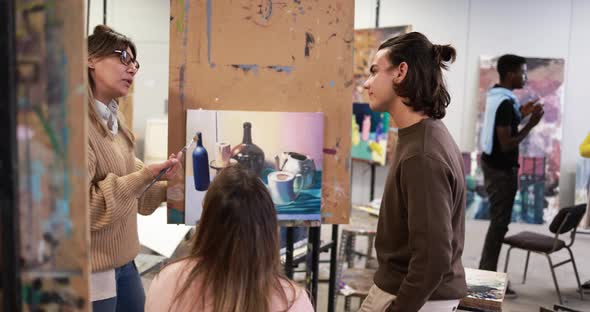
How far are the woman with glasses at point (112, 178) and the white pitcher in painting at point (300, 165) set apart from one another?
0.40m

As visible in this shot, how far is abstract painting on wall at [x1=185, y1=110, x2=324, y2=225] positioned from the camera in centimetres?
204

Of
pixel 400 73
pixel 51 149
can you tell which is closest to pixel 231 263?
pixel 51 149

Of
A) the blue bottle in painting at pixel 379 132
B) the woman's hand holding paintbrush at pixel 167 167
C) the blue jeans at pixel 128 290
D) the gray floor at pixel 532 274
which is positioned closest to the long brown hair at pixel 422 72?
the woman's hand holding paintbrush at pixel 167 167

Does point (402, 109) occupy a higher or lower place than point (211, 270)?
higher

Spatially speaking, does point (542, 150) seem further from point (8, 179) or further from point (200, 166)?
point (8, 179)

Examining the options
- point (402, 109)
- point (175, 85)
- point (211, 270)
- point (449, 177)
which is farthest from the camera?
point (175, 85)

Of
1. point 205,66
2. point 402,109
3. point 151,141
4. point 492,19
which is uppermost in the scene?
point 492,19

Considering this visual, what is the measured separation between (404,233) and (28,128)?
104 cm

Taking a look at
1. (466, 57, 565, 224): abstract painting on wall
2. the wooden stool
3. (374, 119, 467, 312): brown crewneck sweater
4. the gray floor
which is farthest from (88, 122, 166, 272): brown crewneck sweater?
(466, 57, 565, 224): abstract painting on wall

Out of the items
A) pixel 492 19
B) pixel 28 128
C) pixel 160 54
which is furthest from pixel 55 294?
pixel 492 19

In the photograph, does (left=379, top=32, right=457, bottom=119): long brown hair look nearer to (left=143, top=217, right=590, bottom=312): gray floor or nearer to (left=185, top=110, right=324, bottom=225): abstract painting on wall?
(left=185, top=110, right=324, bottom=225): abstract painting on wall

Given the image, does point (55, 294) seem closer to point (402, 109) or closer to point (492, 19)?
point (402, 109)

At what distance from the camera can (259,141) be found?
2.07m

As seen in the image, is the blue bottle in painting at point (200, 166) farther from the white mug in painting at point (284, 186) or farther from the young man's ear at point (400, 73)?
the young man's ear at point (400, 73)
